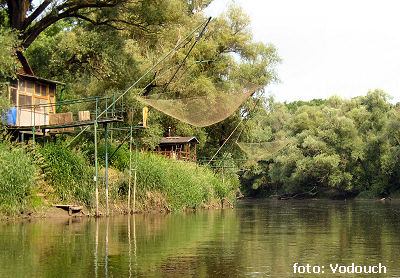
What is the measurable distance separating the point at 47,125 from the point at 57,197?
12.4 feet

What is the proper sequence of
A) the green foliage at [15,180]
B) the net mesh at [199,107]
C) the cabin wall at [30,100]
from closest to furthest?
the green foliage at [15,180]
the net mesh at [199,107]
the cabin wall at [30,100]

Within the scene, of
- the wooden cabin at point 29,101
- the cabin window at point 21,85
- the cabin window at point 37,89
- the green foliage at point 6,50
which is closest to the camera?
the green foliage at point 6,50

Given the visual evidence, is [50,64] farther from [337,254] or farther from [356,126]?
[356,126]

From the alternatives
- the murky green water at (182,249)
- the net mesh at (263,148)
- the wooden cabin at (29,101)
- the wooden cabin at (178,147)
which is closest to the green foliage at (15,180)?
the murky green water at (182,249)

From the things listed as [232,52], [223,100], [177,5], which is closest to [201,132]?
[232,52]

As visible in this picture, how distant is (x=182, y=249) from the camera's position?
14609 mm

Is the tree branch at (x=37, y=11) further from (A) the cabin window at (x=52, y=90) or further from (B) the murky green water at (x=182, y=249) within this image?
(B) the murky green water at (x=182, y=249)

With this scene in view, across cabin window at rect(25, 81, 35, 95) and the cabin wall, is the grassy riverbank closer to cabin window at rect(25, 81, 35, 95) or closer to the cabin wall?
the cabin wall

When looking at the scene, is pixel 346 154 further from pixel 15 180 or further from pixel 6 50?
pixel 6 50

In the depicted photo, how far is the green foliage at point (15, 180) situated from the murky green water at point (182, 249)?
5.93 ft

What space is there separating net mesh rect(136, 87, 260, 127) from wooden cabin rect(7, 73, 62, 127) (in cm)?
428

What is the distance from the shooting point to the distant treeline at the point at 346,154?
72625 millimetres

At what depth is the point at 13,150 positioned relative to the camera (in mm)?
24500

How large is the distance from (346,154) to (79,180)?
172ft
